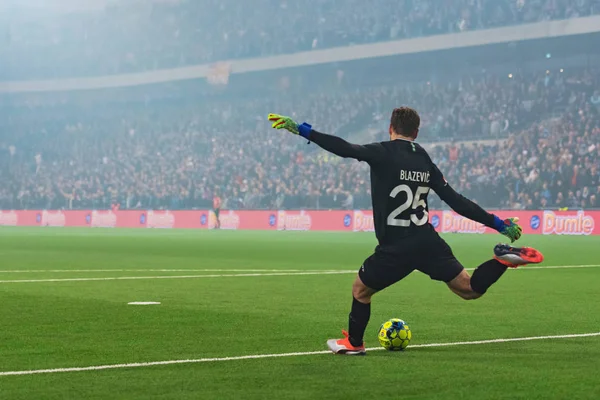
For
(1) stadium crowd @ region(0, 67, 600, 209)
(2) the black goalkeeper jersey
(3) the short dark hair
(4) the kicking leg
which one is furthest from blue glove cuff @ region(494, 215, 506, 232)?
(1) stadium crowd @ region(0, 67, 600, 209)

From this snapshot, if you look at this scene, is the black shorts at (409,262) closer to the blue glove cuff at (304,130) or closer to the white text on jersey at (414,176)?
the white text on jersey at (414,176)

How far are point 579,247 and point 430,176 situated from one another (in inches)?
890

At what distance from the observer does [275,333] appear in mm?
9961

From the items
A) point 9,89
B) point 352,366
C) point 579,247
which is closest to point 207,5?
point 9,89

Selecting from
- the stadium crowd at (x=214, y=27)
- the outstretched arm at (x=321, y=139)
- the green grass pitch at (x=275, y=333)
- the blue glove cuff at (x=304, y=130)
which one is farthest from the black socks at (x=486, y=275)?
the stadium crowd at (x=214, y=27)

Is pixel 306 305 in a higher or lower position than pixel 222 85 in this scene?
lower

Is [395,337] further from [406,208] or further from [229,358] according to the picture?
[229,358]

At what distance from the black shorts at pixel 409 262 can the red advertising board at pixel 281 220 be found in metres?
33.0

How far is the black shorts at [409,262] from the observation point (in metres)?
8.39

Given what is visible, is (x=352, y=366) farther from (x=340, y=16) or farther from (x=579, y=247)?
(x=340, y=16)

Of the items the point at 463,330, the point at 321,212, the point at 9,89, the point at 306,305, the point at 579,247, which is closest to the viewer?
the point at 463,330

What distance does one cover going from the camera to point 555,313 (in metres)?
12.1

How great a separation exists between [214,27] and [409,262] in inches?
2624

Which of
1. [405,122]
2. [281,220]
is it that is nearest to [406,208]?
[405,122]
